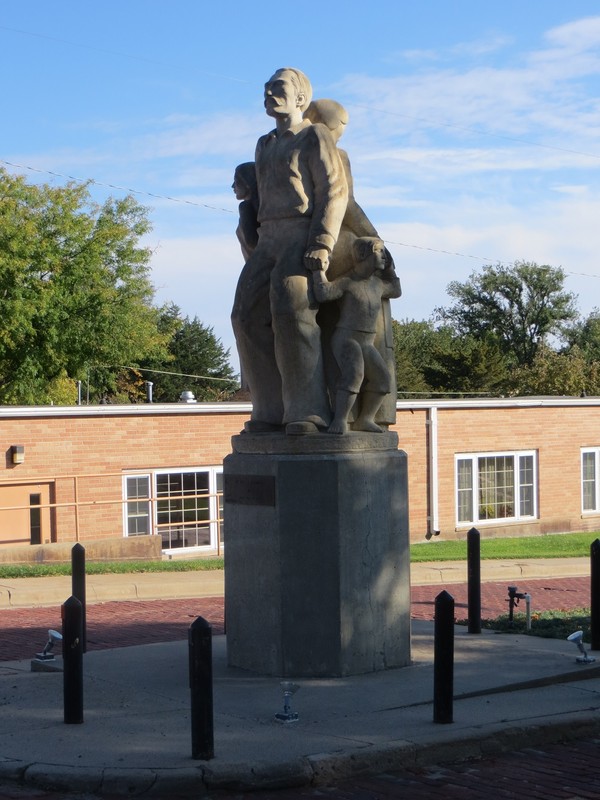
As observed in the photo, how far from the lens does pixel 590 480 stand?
110ft

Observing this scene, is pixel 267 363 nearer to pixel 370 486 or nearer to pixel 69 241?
pixel 370 486

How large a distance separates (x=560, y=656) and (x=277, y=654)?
7.99 ft

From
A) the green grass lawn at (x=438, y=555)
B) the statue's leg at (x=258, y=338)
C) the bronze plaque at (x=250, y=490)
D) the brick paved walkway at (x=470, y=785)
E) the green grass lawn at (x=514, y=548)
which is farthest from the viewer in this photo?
the green grass lawn at (x=514, y=548)

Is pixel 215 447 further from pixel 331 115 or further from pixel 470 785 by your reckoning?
pixel 470 785

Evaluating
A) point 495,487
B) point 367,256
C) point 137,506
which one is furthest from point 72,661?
point 495,487

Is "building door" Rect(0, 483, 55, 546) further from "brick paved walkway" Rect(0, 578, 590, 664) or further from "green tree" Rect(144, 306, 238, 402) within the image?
"green tree" Rect(144, 306, 238, 402)

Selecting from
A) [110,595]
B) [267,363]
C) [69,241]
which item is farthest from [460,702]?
[69,241]

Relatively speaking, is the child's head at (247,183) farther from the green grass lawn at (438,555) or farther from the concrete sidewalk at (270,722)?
the green grass lawn at (438,555)

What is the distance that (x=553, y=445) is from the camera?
32.4 m

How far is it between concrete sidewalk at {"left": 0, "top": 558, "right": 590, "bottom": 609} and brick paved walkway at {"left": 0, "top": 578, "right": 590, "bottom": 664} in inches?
20.3

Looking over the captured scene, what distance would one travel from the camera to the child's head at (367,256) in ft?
30.6

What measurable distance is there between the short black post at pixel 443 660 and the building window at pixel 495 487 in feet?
75.4

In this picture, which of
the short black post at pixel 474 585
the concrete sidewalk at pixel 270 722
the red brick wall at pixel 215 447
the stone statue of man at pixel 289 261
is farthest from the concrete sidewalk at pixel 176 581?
the stone statue of man at pixel 289 261

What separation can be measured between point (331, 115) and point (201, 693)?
4903 millimetres
